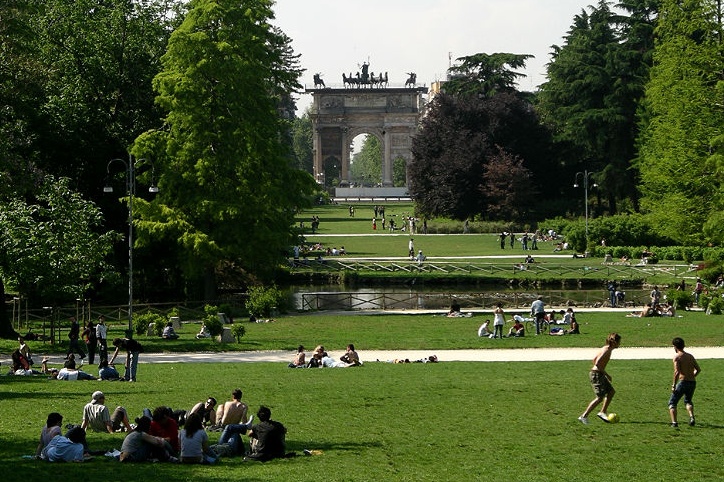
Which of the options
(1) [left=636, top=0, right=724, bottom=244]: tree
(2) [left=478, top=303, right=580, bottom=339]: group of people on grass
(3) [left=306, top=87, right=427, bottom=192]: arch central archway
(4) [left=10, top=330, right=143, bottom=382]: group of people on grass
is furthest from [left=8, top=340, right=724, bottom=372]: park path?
(3) [left=306, top=87, right=427, bottom=192]: arch central archway

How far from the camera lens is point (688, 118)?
Answer: 5594 centimetres

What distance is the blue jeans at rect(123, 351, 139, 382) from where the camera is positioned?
22438mm

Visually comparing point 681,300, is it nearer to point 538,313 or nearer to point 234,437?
point 538,313

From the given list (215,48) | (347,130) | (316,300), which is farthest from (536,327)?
(347,130)

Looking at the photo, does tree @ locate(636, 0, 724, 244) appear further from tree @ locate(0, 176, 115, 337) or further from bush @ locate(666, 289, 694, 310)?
tree @ locate(0, 176, 115, 337)

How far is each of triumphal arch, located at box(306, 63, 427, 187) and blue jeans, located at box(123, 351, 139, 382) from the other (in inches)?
4782

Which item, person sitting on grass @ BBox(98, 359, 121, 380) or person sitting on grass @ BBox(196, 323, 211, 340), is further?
person sitting on grass @ BBox(196, 323, 211, 340)

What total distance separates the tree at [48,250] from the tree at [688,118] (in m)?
29.5

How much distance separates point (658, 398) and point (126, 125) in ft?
101

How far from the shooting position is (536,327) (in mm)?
33812

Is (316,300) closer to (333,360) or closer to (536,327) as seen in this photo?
(536,327)

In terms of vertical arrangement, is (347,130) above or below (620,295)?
above

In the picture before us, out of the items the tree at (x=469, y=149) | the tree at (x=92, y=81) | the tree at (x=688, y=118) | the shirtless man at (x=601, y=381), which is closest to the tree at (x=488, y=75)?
the tree at (x=469, y=149)

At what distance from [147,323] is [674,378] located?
20.6 metres
